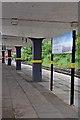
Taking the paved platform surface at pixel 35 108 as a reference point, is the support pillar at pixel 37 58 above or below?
above

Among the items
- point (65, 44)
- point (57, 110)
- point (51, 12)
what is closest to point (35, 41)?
point (65, 44)

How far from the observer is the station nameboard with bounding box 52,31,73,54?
13.4 metres

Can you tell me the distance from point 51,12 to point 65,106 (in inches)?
140

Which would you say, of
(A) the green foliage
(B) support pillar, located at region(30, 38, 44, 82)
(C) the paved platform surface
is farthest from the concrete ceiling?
(A) the green foliage

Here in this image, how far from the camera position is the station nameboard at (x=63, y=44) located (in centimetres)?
1342

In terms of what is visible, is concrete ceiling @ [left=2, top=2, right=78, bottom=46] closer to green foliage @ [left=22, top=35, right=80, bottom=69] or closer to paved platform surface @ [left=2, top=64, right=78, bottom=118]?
paved platform surface @ [left=2, top=64, right=78, bottom=118]

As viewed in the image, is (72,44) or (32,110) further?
(72,44)

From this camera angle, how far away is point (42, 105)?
12.3 metres

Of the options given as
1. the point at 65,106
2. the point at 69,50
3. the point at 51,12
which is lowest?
the point at 65,106

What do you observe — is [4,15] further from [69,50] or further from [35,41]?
[35,41]

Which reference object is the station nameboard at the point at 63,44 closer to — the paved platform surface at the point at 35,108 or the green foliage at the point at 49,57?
the paved platform surface at the point at 35,108

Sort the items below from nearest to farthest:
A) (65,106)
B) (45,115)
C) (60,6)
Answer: (45,115) < (60,6) < (65,106)

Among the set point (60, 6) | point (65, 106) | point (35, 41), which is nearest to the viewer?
point (60, 6)

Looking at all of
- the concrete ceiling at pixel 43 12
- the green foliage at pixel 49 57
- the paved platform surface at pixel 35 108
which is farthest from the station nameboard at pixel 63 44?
the green foliage at pixel 49 57
